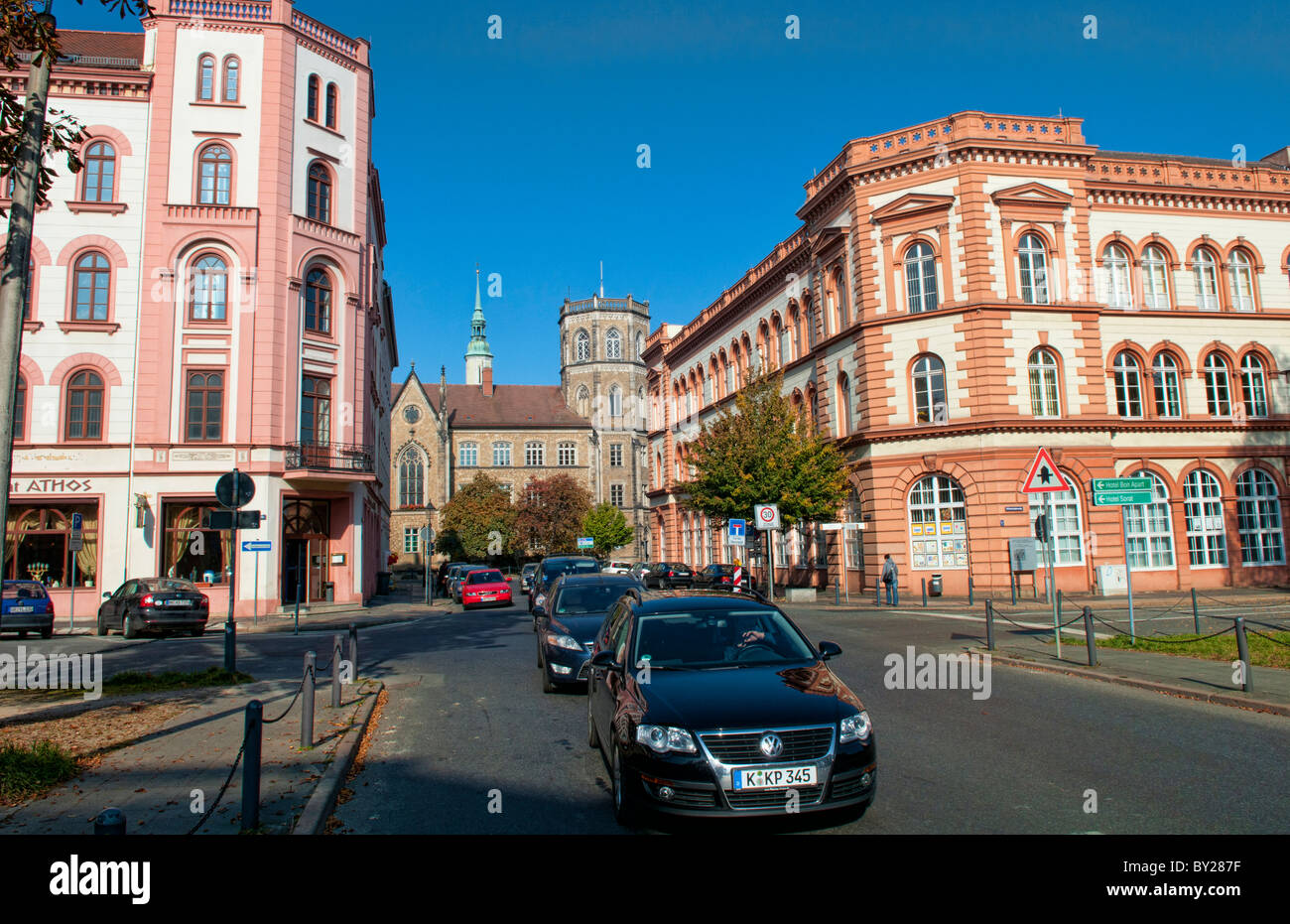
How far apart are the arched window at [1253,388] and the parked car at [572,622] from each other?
1177 inches

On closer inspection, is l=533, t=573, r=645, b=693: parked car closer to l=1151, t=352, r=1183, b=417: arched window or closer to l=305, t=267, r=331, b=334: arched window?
l=305, t=267, r=331, b=334: arched window

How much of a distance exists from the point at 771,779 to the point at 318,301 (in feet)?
94.5

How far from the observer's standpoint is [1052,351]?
29.4 meters

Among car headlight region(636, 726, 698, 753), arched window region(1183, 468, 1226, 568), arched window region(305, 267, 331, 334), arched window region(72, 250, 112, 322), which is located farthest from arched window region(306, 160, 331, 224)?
arched window region(1183, 468, 1226, 568)

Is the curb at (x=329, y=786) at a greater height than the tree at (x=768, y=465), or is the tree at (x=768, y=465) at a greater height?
the tree at (x=768, y=465)

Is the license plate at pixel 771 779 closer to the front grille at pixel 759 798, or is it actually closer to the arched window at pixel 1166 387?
the front grille at pixel 759 798

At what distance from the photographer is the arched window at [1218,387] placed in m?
31.7

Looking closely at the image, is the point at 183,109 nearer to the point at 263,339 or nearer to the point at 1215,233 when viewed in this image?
the point at 263,339

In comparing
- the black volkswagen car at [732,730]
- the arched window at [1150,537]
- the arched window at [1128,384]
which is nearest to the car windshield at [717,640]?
the black volkswagen car at [732,730]

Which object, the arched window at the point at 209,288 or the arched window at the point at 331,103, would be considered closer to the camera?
the arched window at the point at 209,288

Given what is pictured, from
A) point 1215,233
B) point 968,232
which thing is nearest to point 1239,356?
point 1215,233

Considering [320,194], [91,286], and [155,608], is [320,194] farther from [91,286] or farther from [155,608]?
[155,608]
